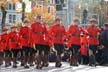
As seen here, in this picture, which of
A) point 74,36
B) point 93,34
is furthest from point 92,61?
point 74,36

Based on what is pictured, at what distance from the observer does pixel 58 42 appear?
21547 millimetres

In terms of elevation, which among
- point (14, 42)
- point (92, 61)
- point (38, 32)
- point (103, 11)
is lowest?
point (103, 11)

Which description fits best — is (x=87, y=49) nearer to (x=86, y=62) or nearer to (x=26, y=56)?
(x=86, y=62)

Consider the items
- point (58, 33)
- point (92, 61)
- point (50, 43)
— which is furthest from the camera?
point (92, 61)

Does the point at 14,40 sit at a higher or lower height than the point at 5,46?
higher

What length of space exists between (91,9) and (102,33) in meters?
54.4

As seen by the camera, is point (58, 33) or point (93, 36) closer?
point (58, 33)

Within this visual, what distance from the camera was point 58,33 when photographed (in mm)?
21484

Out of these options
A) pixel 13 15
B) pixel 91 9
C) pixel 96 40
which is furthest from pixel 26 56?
pixel 13 15

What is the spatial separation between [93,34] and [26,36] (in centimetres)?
302

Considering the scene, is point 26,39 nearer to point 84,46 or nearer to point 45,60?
point 45,60

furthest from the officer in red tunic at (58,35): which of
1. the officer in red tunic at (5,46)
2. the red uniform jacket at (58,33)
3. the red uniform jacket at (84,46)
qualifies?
the officer in red tunic at (5,46)

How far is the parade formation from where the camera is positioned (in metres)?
20.8

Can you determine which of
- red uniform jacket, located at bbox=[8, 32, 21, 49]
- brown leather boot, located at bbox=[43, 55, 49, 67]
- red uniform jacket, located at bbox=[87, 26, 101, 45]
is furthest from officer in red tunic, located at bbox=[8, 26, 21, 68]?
red uniform jacket, located at bbox=[87, 26, 101, 45]
